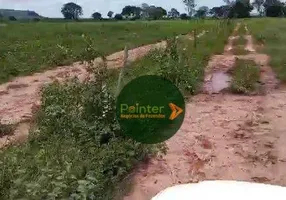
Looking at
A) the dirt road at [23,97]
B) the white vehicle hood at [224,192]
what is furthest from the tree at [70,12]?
the white vehicle hood at [224,192]

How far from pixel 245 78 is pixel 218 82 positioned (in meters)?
0.61

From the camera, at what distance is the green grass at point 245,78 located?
988 centimetres

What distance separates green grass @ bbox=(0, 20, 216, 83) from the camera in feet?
46.7

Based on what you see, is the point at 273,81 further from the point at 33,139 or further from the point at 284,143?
the point at 33,139

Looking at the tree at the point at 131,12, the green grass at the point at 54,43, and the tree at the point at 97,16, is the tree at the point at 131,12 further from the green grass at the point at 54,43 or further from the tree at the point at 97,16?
the green grass at the point at 54,43

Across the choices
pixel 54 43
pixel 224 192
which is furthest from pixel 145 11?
pixel 224 192

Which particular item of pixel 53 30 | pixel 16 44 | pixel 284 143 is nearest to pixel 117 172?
pixel 284 143

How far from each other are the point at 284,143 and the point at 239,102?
2.60m

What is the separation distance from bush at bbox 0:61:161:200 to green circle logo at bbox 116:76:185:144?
0.13 m

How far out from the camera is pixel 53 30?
2470cm

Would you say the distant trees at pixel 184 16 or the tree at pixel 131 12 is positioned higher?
the tree at pixel 131 12

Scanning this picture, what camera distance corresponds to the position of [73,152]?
197 inches

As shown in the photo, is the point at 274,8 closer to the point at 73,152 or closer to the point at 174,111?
the point at 174,111

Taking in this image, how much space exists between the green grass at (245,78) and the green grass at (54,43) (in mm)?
3177
